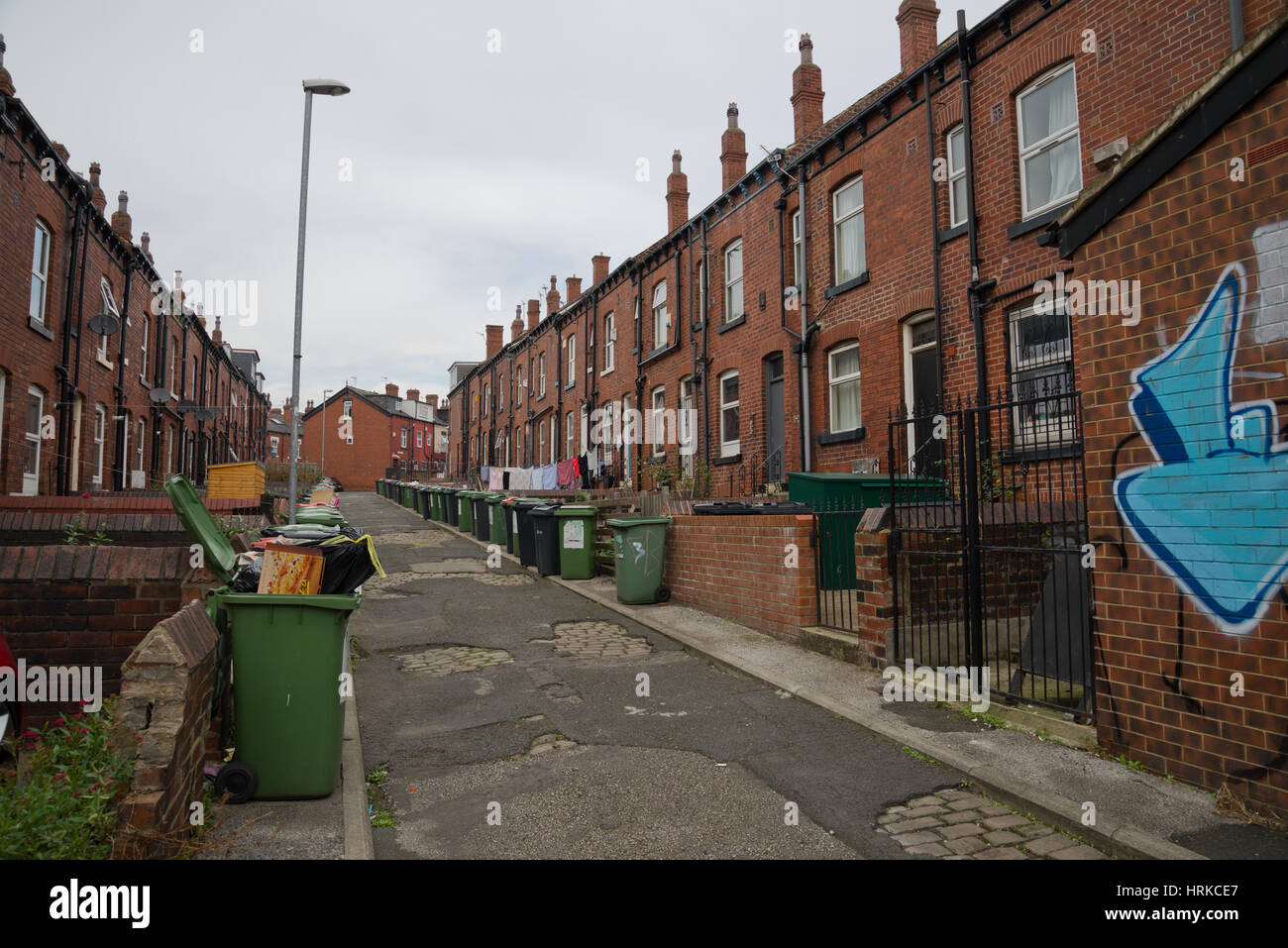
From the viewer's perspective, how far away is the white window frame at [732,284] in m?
16.8

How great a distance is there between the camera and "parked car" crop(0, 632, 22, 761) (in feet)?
11.3

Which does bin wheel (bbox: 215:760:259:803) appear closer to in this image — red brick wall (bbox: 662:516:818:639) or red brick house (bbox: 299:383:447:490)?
red brick wall (bbox: 662:516:818:639)

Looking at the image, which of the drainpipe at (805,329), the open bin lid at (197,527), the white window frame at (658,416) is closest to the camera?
the open bin lid at (197,527)

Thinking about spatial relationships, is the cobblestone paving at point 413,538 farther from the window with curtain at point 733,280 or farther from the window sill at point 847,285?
the window sill at point 847,285

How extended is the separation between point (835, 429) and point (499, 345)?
31.4 metres

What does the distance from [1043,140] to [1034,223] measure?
3.68ft

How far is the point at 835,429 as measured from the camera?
1351cm

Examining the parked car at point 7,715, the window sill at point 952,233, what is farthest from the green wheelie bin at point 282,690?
the window sill at point 952,233

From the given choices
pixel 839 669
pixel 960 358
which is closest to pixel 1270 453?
pixel 839 669

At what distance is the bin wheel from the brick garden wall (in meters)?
0.98

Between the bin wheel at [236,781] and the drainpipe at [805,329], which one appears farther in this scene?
the drainpipe at [805,329]

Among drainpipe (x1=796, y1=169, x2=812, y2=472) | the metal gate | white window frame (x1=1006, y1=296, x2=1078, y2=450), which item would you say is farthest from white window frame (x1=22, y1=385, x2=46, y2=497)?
white window frame (x1=1006, y1=296, x2=1078, y2=450)

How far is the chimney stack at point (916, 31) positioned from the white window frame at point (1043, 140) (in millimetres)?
2761

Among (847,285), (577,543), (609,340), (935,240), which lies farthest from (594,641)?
(609,340)
